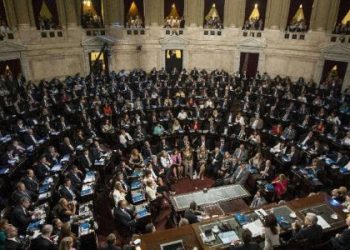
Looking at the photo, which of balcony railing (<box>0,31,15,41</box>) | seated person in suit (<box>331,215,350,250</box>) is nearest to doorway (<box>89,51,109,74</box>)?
balcony railing (<box>0,31,15,41</box>)

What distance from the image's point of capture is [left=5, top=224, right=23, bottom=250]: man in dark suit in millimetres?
5787

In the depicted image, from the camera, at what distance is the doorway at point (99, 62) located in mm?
19259

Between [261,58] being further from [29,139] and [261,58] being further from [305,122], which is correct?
[29,139]

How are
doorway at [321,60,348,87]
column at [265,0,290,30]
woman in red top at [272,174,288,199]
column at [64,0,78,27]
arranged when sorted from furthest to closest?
column at [265,0,290,30] < column at [64,0,78,27] < doorway at [321,60,348,87] < woman in red top at [272,174,288,199]

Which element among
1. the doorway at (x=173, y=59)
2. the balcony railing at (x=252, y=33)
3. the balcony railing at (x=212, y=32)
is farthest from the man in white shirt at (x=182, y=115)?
the balcony railing at (x=252, y=33)

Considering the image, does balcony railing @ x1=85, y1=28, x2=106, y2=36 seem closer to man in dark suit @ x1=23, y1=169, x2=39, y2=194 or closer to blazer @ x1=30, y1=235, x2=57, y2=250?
man in dark suit @ x1=23, y1=169, x2=39, y2=194

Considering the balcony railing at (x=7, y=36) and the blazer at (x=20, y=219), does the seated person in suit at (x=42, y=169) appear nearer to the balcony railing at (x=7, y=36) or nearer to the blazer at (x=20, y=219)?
the blazer at (x=20, y=219)

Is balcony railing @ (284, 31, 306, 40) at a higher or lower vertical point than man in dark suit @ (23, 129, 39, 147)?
higher

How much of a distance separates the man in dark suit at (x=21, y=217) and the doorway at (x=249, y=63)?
1691cm

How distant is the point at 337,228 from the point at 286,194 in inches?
137

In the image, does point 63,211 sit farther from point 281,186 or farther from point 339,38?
point 339,38

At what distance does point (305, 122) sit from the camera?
494 inches

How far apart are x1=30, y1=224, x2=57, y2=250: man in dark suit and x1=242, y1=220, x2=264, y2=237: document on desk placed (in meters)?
4.11

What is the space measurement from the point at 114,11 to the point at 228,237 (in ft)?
56.6
